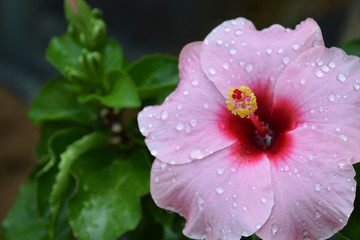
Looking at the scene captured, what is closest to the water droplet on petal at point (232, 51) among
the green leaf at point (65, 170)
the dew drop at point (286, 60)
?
the dew drop at point (286, 60)

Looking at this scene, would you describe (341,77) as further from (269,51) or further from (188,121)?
(188,121)

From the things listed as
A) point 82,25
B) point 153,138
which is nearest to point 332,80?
point 153,138

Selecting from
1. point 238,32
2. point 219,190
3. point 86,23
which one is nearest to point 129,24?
point 86,23

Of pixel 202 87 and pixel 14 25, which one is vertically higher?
pixel 202 87

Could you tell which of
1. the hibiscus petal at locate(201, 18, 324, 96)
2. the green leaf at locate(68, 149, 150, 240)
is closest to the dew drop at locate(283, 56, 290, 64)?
the hibiscus petal at locate(201, 18, 324, 96)

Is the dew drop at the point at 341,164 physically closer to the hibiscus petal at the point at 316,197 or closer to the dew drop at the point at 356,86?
the hibiscus petal at the point at 316,197

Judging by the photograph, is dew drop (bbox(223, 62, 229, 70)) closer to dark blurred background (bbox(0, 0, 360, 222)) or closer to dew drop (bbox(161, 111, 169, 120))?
dew drop (bbox(161, 111, 169, 120))

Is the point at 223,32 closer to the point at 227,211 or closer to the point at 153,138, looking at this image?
the point at 153,138
